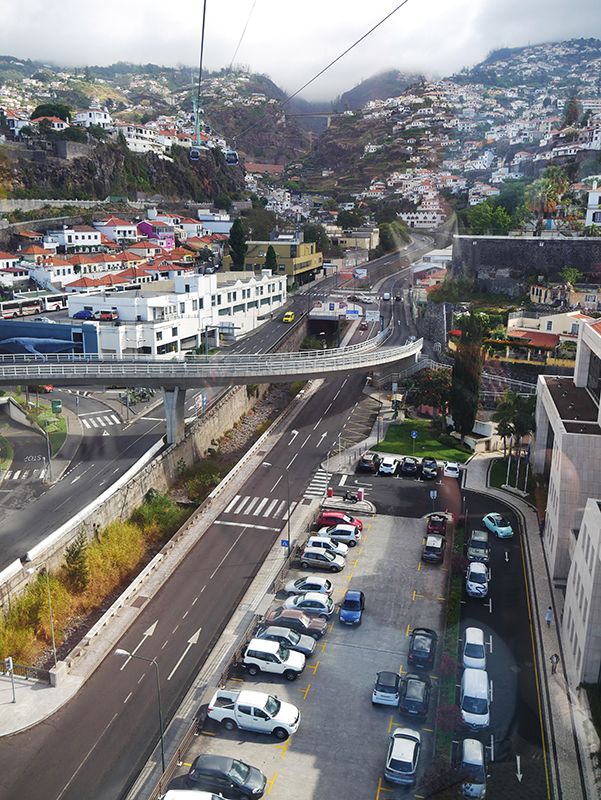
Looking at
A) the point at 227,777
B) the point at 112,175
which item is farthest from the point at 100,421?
the point at 112,175

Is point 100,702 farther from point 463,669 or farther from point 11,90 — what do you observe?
point 11,90

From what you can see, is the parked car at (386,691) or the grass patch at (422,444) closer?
the parked car at (386,691)

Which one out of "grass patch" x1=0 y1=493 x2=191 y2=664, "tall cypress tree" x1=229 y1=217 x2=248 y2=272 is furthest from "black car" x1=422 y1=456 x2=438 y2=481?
"tall cypress tree" x1=229 y1=217 x2=248 y2=272

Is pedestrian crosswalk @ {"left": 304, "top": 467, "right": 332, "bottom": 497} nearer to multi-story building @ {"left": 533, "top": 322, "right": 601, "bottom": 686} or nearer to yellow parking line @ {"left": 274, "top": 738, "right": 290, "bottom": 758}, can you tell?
multi-story building @ {"left": 533, "top": 322, "right": 601, "bottom": 686}

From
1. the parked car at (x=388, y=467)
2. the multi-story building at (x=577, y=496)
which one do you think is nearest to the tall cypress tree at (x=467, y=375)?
the multi-story building at (x=577, y=496)

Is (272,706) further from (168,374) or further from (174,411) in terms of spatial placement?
(168,374)

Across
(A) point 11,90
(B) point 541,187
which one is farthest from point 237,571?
(A) point 11,90

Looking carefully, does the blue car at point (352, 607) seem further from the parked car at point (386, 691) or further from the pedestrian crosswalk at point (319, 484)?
the pedestrian crosswalk at point (319, 484)
